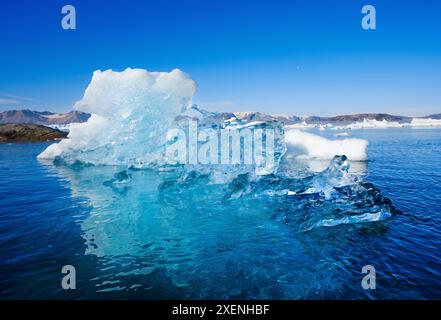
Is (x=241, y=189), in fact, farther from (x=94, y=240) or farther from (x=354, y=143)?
(x=354, y=143)

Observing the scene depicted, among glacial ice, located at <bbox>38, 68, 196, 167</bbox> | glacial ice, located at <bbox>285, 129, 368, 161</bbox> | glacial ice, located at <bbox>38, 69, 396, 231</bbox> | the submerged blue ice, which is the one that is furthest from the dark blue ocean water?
glacial ice, located at <bbox>285, 129, 368, 161</bbox>

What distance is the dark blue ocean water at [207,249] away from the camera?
4840 mm

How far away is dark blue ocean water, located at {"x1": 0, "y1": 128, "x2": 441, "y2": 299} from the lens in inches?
191

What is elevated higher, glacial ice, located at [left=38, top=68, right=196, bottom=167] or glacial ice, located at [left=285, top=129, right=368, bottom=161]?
glacial ice, located at [left=38, top=68, right=196, bottom=167]

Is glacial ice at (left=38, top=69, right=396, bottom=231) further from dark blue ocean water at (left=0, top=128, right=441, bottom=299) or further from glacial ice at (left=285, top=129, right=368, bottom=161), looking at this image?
dark blue ocean water at (left=0, top=128, right=441, bottom=299)

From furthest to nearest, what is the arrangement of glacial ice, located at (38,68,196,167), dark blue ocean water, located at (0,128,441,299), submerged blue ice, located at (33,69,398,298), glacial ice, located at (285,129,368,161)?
1. glacial ice, located at (285,129,368,161)
2. glacial ice, located at (38,68,196,167)
3. submerged blue ice, located at (33,69,398,298)
4. dark blue ocean water, located at (0,128,441,299)

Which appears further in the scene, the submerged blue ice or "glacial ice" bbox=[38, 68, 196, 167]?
"glacial ice" bbox=[38, 68, 196, 167]

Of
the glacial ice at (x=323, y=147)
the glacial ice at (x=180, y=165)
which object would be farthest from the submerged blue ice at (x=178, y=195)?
the glacial ice at (x=323, y=147)

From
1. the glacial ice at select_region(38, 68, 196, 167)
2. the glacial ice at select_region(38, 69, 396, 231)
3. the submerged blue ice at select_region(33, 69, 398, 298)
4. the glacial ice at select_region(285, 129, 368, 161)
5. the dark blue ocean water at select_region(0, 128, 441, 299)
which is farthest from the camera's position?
the glacial ice at select_region(285, 129, 368, 161)

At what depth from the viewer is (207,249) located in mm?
6445

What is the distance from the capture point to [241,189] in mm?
11359

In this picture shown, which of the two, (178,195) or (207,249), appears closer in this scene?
(207,249)

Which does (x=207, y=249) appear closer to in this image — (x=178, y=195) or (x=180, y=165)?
(x=178, y=195)

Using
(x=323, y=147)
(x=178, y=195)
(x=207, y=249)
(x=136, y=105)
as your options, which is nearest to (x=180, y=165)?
(x=136, y=105)
